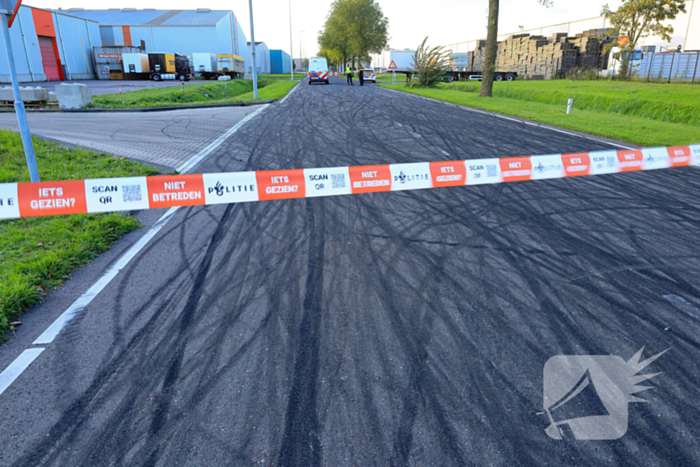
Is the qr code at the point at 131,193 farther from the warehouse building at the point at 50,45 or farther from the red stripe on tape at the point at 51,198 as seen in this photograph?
the warehouse building at the point at 50,45

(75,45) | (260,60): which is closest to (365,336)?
(75,45)

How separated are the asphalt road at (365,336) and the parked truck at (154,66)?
54.3 meters

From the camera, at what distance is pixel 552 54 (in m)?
41.5

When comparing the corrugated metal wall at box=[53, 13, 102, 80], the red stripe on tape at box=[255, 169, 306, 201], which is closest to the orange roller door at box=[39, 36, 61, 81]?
the corrugated metal wall at box=[53, 13, 102, 80]

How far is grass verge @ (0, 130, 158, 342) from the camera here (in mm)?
4117

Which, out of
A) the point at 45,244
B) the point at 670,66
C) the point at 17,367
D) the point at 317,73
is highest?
the point at 317,73

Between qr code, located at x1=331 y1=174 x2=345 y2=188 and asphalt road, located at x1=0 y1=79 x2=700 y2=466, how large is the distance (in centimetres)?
60

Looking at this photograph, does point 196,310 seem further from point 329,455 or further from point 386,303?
point 329,455

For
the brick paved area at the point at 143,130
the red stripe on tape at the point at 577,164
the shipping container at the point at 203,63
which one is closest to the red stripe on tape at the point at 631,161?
the red stripe on tape at the point at 577,164

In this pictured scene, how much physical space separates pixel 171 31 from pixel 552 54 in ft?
182

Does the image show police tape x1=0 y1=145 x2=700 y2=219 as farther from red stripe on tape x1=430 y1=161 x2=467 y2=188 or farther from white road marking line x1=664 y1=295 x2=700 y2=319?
white road marking line x1=664 y1=295 x2=700 y2=319

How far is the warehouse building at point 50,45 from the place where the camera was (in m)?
42.9

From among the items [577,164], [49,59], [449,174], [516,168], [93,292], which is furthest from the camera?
[49,59]

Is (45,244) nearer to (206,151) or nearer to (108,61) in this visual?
(206,151)
